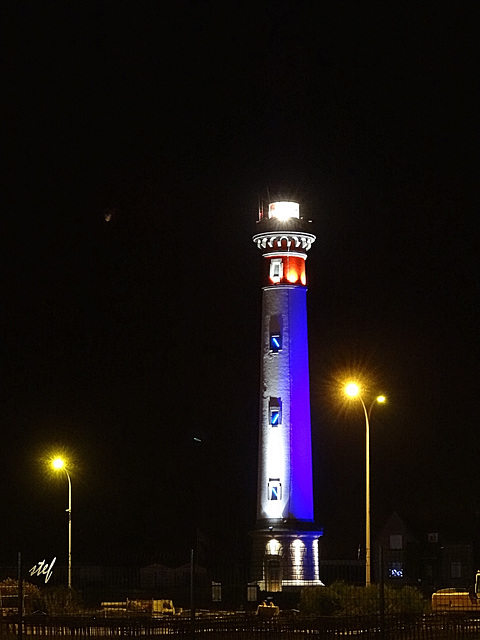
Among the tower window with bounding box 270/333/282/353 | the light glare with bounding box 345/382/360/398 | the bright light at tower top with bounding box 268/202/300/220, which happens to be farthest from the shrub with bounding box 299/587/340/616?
the bright light at tower top with bounding box 268/202/300/220

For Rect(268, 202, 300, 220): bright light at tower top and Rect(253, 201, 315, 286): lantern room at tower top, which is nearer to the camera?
Rect(253, 201, 315, 286): lantern room at tower top

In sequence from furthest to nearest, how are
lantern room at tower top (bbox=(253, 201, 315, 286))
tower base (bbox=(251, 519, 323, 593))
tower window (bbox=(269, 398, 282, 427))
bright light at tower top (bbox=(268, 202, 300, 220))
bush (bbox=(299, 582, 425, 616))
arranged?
1. bright light at tower top (bbox=(268, 202, 300, 220))
2. lantern room at tower top (bbox=(253, 201, 315, 286))
3. tower window (bbox=(269, 398, 282, 427))
4. tower base (bbox=(251, 519, 323, 593))
5. bush (bbox=(299, 582, 425, 616))

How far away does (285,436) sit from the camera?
83.8m

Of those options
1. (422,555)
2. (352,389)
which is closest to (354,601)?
(352,389)

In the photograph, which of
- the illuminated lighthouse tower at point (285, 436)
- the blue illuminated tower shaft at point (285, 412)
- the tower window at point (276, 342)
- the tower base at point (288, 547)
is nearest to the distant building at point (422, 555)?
the tower base at point (288, 547)

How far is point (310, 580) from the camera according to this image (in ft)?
274

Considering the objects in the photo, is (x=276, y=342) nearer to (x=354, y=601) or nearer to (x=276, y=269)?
(x=276, y=269)

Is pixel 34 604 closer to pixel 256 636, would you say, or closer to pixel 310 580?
pixel 256 636

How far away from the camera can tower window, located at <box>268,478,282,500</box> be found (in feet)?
275

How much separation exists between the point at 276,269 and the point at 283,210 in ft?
12.5

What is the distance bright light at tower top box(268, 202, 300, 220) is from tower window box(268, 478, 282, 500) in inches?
576

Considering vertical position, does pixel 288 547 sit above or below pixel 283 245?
below

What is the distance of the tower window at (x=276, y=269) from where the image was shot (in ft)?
283

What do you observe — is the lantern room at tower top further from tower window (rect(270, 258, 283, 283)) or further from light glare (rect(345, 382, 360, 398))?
light glare (rect(345, 382, 360, 398))
